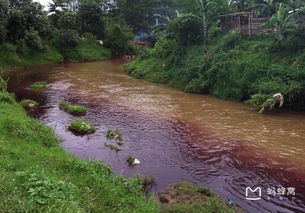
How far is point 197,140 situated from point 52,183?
8.07 metres

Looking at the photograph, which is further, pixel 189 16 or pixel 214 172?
pixel 189 16

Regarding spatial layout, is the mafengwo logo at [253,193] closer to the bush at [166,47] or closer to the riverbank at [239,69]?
the riverbank at [239,69]

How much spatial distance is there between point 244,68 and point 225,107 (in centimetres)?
346

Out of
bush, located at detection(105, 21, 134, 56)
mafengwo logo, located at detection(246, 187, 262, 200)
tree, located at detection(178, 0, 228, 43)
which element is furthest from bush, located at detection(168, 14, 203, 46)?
bush, located at detection(105, 21, 134, 56)

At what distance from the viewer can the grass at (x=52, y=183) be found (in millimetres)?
5441

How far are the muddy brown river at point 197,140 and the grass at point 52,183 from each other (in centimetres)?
170

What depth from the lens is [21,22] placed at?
37.6 m

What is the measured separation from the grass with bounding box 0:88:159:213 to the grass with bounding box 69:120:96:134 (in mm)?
3092

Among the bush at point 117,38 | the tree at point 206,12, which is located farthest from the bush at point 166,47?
Answer: the bush at point 117,38

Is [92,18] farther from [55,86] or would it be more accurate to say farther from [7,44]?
[55,86]

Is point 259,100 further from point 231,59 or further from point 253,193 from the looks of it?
point 253,193

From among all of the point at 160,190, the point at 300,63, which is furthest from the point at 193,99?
the point at 160,190

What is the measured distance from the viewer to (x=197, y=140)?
13312mm

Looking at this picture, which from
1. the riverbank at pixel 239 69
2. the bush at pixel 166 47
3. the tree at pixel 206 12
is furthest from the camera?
the bush at pixel 166 47
